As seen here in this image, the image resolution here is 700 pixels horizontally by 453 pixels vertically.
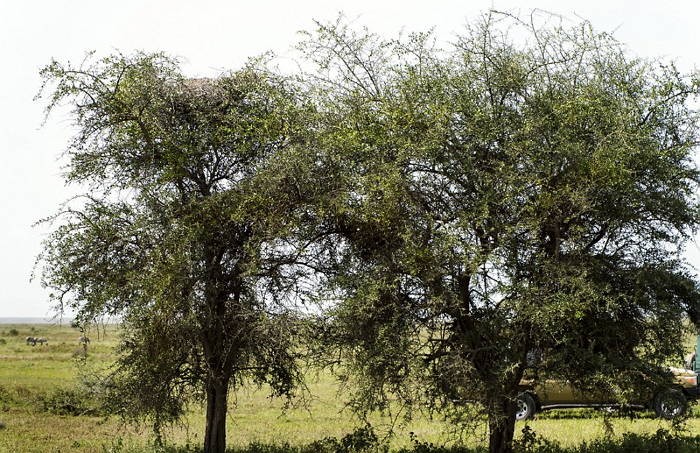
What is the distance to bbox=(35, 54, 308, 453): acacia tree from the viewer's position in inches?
534

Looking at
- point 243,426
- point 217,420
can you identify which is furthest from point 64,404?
point 217,420

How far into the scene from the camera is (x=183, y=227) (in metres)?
13.7

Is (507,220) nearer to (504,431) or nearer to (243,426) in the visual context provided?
(504,431)

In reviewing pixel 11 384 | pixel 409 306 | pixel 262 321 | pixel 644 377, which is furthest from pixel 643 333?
pixel 11 384

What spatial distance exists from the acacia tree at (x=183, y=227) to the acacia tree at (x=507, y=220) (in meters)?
1.22

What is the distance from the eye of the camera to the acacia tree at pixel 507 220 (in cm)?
1230

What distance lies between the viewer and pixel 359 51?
13938 millimetres

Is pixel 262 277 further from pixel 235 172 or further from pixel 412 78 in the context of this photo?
pixel 412 78

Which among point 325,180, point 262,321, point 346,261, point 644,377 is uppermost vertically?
point 325,180

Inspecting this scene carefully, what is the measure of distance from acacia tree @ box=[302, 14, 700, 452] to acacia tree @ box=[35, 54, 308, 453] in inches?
47.9

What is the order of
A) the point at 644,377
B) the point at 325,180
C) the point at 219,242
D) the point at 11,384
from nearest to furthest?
the point at 644,377 → the point at 325,180 → the point at 219,242 → the point at 11,384

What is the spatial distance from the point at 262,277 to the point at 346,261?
169cm

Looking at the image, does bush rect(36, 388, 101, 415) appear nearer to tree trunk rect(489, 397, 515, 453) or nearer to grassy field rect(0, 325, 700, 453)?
grassy field rect(0, 325, 700, 453)

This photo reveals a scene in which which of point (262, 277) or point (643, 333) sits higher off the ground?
point (262, 277)
